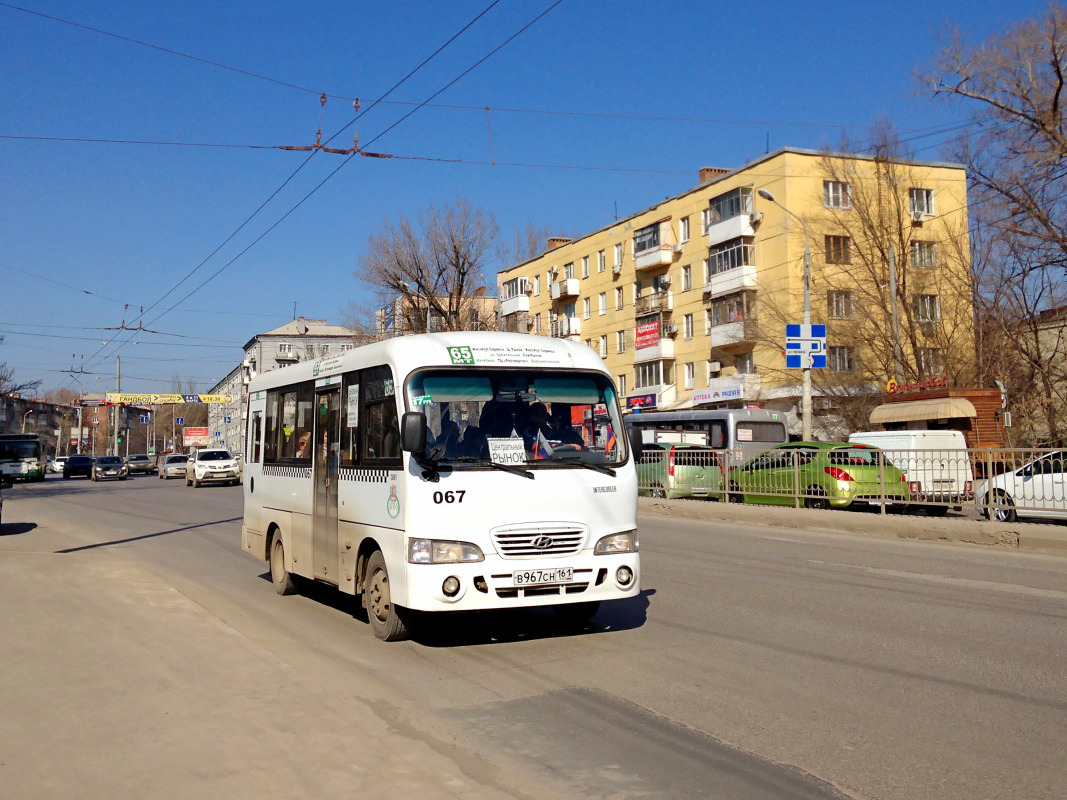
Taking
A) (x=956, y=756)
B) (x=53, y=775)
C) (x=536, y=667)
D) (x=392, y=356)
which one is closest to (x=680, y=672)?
(x=536, y=667)

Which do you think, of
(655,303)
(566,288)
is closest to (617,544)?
(655,303)

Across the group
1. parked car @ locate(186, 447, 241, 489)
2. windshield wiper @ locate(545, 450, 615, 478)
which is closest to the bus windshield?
windshield wiper @ locate(545, 450, 615, 478)

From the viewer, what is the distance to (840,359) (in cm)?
4631

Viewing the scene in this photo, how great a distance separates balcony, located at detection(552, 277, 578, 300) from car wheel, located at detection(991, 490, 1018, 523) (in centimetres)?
Answer: 5433

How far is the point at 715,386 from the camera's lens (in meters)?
52.9

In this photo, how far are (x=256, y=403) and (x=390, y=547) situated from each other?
4978mm

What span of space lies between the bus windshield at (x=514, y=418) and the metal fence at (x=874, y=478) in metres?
9.75

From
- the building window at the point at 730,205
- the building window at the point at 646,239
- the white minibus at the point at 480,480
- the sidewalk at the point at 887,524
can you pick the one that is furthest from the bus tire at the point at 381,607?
the building window at the point at 646,239

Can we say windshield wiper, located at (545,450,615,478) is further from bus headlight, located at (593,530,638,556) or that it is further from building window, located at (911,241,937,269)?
building window, located at (911,241,937,269)

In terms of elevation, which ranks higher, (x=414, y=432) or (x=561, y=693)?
(x=414, y=432)

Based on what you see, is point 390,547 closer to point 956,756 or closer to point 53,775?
point 53,775

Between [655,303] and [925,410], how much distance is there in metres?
31.3

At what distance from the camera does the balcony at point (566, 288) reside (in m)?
69.6

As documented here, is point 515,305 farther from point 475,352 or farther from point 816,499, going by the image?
point 475,352
